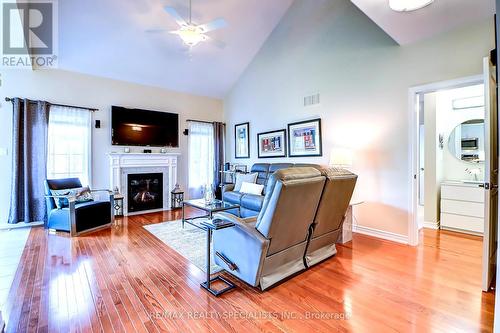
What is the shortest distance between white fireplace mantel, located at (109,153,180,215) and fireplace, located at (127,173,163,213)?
0.09m

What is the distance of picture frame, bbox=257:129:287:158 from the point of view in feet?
17.4

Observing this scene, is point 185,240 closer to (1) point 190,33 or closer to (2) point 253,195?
(2) point 253,195

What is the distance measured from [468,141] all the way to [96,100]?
23.2 feet

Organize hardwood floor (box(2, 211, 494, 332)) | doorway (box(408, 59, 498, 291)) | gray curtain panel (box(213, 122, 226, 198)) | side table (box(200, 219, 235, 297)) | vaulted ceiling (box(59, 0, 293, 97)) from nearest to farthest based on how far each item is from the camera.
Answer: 1. hardwood floor (box(2, 211, 494, 332))
2. side table (box(200, 219, 235, 297))
3. doorway (box(408, 59, 498, 291))
4. vaulted ceiling (box(59, 0, 293, 97))
5. gray curtain panel (box(213, 122, 226, 198))

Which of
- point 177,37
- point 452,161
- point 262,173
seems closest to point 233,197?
point 262,173

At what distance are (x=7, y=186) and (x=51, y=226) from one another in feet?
3.82

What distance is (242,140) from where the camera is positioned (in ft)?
20.9

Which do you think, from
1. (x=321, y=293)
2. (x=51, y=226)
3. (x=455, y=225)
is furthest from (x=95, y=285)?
(x=455, y=225)

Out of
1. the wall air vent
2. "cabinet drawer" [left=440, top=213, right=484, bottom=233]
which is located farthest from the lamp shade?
"cabinet drawer" [left=440, top=213, right=484, bottom=233]

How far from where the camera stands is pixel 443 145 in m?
4.31

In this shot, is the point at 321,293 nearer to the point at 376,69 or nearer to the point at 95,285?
the point at 95,285

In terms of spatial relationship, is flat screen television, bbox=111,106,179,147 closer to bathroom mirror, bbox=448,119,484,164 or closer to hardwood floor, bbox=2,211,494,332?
hardwood floor, bbox=2,211,494,332

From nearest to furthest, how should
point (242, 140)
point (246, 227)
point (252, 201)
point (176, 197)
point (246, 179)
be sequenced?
point (246, 227), point (252, 201), point (246, 179), point (176, 197), point (242, 140)

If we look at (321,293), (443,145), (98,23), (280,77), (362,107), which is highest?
(98,23)
